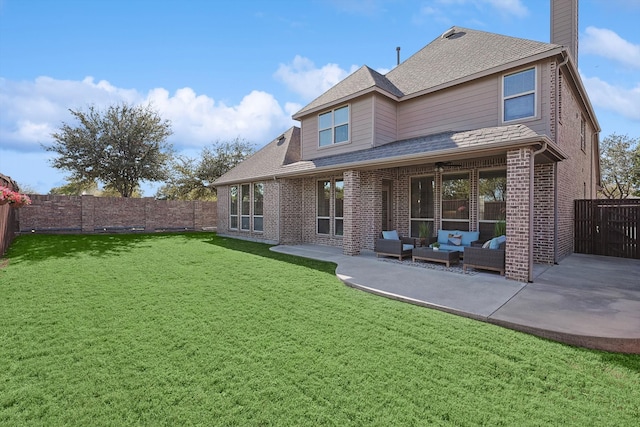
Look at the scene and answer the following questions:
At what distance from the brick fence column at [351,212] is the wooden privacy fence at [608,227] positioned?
25.1 feet

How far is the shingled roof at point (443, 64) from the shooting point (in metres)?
8.59

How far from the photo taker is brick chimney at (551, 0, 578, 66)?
970 cm

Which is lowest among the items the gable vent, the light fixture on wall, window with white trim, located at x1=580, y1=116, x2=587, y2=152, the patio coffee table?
the patio coffee table

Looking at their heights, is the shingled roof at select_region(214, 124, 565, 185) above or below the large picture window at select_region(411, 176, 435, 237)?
above

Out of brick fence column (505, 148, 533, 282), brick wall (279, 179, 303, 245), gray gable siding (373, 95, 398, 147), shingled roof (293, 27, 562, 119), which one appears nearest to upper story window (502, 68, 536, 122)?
shingled roof (293, 27, 562, 119)

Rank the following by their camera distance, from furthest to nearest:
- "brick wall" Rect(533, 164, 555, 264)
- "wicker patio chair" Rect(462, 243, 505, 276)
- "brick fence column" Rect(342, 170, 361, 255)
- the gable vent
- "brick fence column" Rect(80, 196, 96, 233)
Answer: "brick fence column" Rect(80, 196, 96, 233)
the gable vent
"brick fence column" Rect(342, 170, 361, 255)
"brick wall" Rect(533, 164, 555, 264)
"wicker patio chair" Rect(462, 243, 505, 276)

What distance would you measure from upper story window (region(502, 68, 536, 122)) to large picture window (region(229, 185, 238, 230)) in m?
12.2

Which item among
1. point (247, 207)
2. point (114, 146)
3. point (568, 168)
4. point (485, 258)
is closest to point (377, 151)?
point (485, 258)

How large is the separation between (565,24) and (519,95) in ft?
14.2

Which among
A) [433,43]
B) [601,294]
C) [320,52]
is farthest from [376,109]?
[601,294]

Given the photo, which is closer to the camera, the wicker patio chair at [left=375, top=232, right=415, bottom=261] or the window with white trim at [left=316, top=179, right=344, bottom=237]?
the wicker patio chair at [left=375, top=232, right=415, bottom=261]

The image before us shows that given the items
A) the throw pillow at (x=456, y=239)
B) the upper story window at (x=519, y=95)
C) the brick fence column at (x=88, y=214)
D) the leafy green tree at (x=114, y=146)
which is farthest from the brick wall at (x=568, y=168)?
the leafy green tree at (x=114, y=146)

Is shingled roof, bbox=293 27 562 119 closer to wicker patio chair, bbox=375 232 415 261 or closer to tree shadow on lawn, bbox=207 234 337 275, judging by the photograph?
wicker patio chair, bbox=375 232 415 261

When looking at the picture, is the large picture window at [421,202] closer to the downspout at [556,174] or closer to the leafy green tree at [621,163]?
the downspout at [556,174]
